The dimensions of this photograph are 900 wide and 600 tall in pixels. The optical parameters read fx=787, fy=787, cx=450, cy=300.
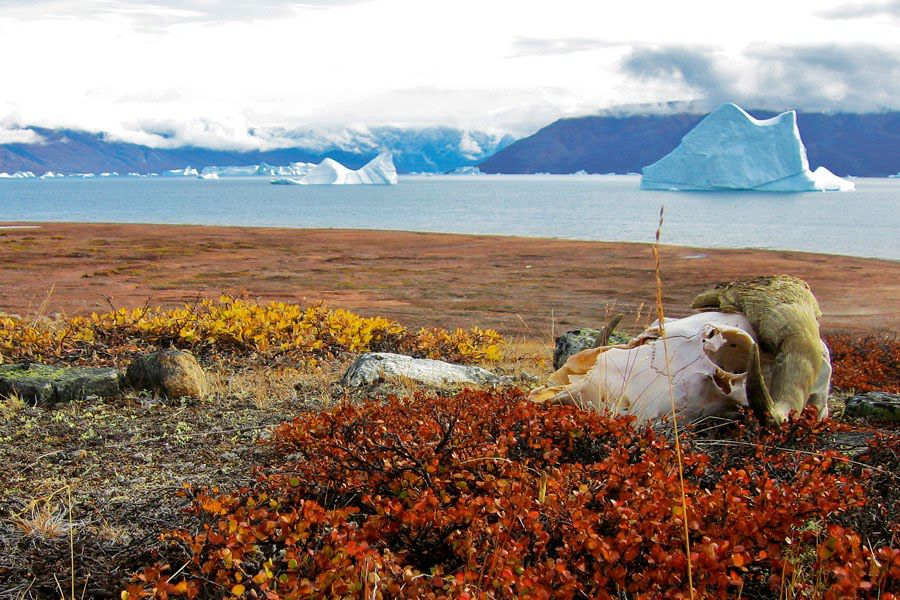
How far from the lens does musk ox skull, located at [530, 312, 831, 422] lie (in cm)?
493

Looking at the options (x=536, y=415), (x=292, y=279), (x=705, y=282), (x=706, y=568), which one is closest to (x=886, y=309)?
(x=705, y=282)

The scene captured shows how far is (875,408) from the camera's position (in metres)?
6.02

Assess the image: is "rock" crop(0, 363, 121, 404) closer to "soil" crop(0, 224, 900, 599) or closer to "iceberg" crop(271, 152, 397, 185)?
"soil" crop(0, 224, 900, 599)

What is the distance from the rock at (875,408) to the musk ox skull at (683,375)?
60cm

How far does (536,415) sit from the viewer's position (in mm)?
4148

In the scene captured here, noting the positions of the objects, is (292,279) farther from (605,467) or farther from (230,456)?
(605,467)

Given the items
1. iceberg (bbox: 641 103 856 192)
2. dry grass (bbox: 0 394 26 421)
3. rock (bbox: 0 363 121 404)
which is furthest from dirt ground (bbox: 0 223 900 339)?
iceberg (bbox: 641 103 856 192)

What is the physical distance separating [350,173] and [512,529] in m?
167

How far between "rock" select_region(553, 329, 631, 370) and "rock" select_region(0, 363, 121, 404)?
415 cm

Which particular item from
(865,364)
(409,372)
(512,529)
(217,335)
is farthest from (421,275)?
(512,529)

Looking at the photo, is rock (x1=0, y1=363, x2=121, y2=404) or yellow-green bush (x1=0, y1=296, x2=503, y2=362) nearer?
rock (x1=0, y1=363, x2=121, y2=404)

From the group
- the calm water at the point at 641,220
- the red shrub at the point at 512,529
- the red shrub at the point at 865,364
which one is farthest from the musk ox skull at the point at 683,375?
the calm water at the point at 641,220

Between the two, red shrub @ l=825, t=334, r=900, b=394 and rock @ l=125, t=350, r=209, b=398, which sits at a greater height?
rock @ l=125, t=350, r=209, b=398

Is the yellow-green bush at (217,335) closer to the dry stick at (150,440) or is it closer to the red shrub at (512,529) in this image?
the dry stick at (150,440)
